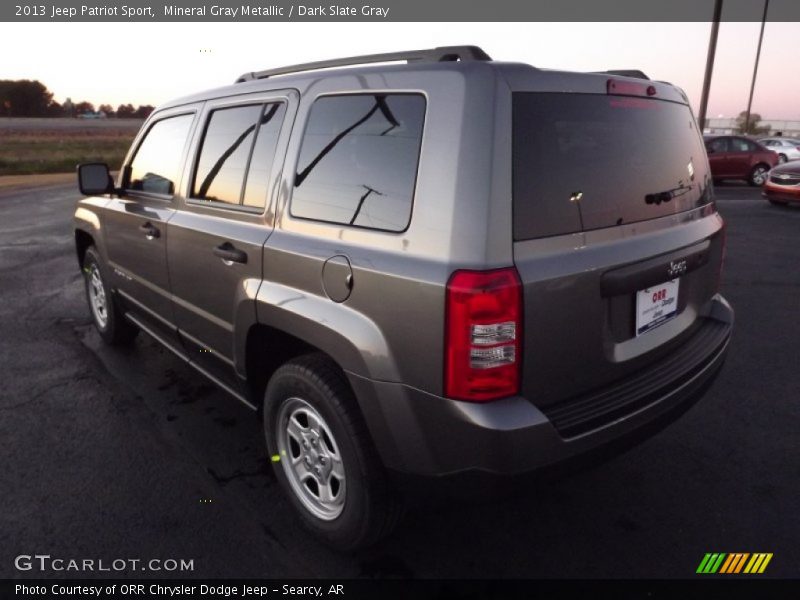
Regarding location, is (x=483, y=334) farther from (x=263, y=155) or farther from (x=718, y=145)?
(x=718, y=145)

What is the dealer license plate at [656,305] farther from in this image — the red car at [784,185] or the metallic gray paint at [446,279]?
the red car at [784,185]

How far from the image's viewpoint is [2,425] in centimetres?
357

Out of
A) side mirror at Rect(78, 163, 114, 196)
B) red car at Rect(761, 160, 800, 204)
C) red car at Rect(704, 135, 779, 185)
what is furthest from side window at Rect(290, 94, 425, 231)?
red car at Rect(704, 135, 779, 185)

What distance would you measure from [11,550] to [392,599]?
167cm

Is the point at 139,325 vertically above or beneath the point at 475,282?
beneath

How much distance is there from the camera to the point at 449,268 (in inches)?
73.5

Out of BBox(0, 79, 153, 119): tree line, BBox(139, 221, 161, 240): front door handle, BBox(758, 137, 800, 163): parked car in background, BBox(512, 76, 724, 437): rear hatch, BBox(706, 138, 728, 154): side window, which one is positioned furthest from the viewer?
BBox(0, 79, 153, 119): tree line

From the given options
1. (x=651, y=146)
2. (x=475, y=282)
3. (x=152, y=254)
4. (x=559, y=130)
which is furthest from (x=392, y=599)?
(x=152, y=254)

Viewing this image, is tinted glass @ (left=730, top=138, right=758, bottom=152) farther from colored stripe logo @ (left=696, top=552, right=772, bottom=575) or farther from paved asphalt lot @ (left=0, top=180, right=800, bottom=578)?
colored stripe logo @ (left=696, top=552, right=772, bottom=575)

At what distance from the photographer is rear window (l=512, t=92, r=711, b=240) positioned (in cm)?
196

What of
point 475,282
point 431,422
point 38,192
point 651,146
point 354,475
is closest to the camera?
point 475,282

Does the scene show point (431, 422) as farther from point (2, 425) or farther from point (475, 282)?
point (2, 425)

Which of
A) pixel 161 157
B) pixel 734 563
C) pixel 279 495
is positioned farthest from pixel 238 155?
pixel 734 563

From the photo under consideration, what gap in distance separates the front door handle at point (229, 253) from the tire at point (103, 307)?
2135mm
